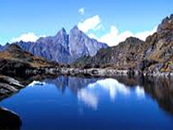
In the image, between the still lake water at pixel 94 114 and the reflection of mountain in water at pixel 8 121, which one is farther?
the still lake water at pixel 94 114

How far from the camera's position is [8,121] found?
78188 millimetres

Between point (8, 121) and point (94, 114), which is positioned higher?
point (8, 121)

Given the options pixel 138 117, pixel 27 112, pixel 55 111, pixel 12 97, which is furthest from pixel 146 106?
pixel 12 97

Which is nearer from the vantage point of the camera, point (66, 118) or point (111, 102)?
point (66, 118)

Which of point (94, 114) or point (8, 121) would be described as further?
point (94, 114)

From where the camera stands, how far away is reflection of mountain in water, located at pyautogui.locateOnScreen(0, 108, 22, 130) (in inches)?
2988

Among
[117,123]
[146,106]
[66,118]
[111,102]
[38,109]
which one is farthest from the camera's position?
[111,102]

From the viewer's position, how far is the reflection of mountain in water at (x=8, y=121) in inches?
2988

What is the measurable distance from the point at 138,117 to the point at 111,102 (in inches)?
1307

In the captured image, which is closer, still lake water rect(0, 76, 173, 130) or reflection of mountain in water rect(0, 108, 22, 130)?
A: reflection of mountain in water rect(0, 108, 22, 130)

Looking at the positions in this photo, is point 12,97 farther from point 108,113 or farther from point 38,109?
point 108,113

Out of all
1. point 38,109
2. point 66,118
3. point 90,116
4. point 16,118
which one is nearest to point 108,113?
point 90,116

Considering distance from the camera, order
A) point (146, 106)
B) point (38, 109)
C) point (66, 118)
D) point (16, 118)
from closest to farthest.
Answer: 1. point (16, 118)
2. point (66, 118)
3. point (38, 109)
4. point (146, 106)

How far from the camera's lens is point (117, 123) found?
87.8m
